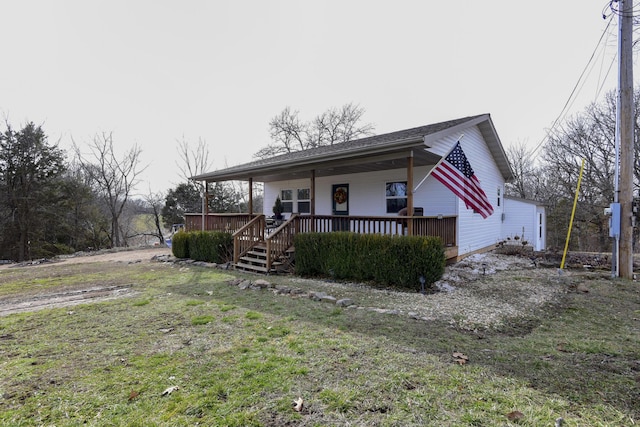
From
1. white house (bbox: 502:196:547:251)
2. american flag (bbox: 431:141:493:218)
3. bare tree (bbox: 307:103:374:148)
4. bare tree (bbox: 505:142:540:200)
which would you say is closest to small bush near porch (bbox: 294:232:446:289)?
american flag (bbox: 431:141:493:218)

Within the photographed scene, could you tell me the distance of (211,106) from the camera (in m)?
20.0

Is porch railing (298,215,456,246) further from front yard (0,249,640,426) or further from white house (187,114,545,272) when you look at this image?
front yard (0,249,640,426)

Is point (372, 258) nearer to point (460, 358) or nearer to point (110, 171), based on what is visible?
point (460, 358)

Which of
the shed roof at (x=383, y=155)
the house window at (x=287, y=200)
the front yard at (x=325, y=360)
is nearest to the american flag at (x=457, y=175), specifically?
the shed roof at (x=383, y=155)

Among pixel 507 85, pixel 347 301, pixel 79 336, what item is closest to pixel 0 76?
pixel 79 336

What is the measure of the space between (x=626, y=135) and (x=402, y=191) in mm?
5682

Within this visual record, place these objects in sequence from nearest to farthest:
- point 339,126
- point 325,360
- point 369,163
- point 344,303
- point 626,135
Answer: point 325,360 < point 344,303 < point 626,135 < point 369,163 < point 339,126

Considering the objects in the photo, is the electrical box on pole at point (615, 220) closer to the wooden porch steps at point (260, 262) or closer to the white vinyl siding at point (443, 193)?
the white vinyl siding at point (443, 193)

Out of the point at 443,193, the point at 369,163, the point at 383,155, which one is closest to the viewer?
the point at 383,155

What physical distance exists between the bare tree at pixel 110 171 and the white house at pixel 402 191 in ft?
43.0

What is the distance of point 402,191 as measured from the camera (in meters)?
10.5

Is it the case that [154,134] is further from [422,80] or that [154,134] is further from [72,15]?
[422,80]

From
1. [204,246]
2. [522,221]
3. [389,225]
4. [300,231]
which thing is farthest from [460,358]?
[522,221]

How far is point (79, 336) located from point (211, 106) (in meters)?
18.9
